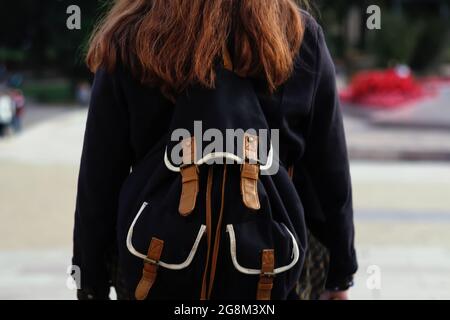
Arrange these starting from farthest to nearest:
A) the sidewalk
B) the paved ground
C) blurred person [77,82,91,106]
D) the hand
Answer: blurred person [77,82,91,106] < the sidewalk < the paved ground < the hand

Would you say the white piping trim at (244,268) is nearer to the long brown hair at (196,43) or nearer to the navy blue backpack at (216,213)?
the navy blue backpack at (216,213)

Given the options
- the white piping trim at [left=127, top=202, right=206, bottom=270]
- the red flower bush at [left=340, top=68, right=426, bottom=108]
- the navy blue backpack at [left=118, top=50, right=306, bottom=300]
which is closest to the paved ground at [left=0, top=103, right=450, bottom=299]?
the navy blue backpack at [left=118, top=50, right=306, bottom=300]

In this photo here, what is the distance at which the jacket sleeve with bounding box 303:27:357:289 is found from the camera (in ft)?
6.86

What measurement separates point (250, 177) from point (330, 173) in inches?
16.3

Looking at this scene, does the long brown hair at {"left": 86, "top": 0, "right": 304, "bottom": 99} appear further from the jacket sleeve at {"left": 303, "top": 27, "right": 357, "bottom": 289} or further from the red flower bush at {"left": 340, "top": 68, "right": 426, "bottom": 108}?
the red flower bush at {"left": 340, "top": 68, "right": 426, "bottom": 108}

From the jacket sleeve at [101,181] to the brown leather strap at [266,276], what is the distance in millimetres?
490

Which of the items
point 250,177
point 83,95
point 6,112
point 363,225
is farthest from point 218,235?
point 83,95

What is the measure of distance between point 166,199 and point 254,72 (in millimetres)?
387

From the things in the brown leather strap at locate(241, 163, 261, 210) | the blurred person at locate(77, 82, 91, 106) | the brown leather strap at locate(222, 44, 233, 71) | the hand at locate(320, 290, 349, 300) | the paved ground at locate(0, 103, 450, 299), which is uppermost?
the brown leather strap at locate(222, 44, 233, 71)

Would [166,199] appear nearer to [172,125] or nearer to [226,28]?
[172,125]

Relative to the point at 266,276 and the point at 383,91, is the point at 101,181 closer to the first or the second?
the point at 266,276

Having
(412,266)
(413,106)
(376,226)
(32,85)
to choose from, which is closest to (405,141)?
(413,106)

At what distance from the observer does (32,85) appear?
30203mm

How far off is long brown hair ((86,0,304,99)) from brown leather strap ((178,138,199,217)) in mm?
166
